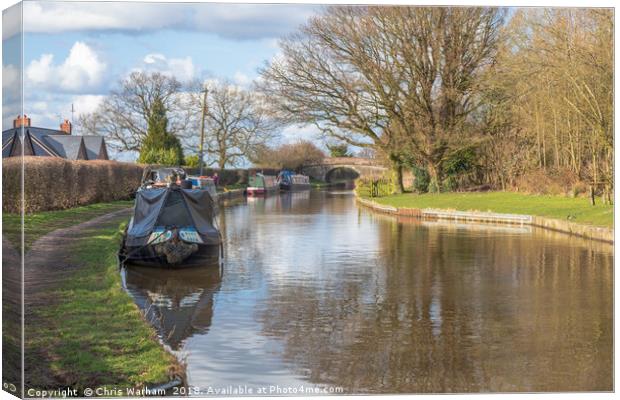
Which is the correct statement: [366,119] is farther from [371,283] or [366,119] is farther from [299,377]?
[299,377]

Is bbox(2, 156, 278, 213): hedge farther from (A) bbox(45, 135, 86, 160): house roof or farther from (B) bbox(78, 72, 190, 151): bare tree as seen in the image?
(A) bbox(45, 135, 86, 160): house roof

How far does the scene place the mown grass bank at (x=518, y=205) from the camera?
21078 millimetres

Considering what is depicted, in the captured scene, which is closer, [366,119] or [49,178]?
[49,178]

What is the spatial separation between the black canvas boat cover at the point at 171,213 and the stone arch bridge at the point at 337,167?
3894cm

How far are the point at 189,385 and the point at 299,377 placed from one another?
1.02m

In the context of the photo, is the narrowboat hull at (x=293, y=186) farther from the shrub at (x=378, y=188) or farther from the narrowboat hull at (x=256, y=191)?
the shrub at (x=378, y=188)

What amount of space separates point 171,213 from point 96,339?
8.33 m

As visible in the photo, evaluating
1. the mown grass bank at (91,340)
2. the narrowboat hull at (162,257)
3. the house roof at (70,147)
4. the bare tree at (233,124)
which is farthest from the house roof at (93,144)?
the mown grass bank at (91,340)

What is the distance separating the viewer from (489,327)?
1046cm

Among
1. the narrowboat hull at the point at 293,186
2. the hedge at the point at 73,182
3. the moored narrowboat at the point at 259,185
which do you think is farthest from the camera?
the narrowboat hull at the point at 293,186

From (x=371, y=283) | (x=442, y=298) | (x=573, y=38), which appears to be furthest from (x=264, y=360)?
(x=573, y=38)

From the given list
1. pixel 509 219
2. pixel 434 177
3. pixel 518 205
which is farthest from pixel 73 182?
pixel 434 177

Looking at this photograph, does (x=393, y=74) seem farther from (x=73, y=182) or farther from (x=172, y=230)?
(x=172, y=230)

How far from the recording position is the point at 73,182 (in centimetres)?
2723
